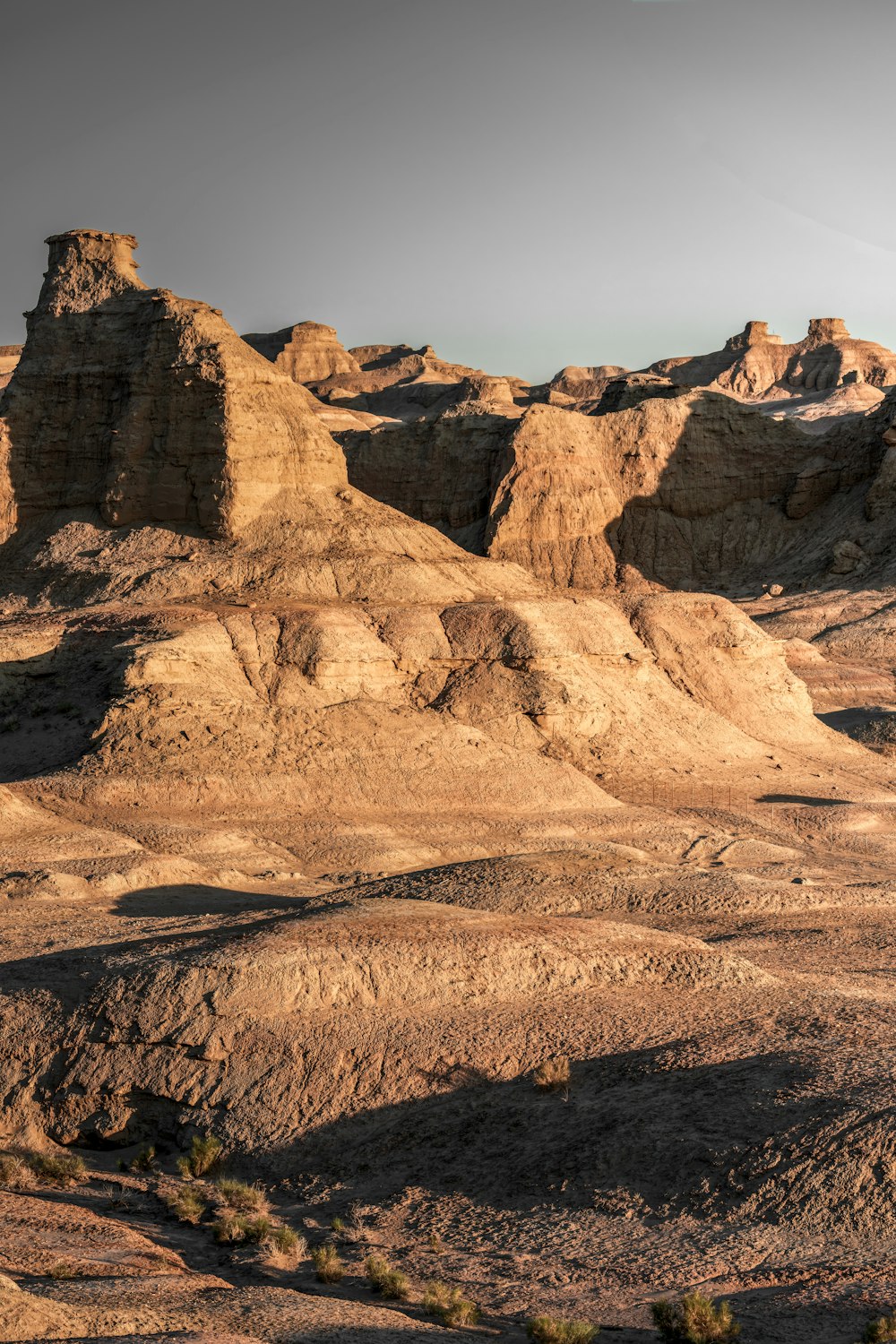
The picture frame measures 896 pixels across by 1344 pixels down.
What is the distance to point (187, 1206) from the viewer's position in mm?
11188

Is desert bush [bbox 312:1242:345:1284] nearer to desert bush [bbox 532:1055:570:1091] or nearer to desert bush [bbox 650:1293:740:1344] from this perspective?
desert bush [bbox 650:1293:740:1344]

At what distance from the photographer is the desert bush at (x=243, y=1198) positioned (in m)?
11.3

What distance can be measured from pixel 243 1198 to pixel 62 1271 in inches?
103

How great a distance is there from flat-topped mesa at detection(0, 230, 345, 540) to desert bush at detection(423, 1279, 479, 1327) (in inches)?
1121

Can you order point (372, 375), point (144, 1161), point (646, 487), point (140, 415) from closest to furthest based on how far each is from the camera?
point (144, 1161) < point (140, 415) < point (646, 487) < point (372, 375)

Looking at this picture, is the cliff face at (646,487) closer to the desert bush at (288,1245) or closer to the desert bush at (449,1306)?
the desert bush at (288,1245)

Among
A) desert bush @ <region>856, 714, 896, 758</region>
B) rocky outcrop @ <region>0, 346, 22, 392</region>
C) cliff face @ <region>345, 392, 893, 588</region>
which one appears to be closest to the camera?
desert bush @ <region>856, 714, 896, 758</region>

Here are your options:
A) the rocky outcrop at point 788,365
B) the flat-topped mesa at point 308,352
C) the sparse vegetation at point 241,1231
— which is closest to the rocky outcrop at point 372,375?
the flat-topped mesa at point 308,352

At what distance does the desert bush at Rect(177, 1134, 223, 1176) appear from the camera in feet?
39.9

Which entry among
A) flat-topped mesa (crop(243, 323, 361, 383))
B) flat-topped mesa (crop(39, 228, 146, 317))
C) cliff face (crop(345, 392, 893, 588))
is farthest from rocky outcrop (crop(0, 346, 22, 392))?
flat-topped mesa (crop(39, 228, 146, 317))

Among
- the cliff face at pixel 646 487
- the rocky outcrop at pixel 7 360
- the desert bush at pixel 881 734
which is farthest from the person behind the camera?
the rocky outcrop at pixel 7 360

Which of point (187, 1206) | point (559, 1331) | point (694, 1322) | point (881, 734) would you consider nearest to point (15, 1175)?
point (187, 1206)

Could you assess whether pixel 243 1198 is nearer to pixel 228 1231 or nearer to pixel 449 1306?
pixel 228 1231

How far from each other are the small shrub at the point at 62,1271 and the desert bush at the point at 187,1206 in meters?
2.14
